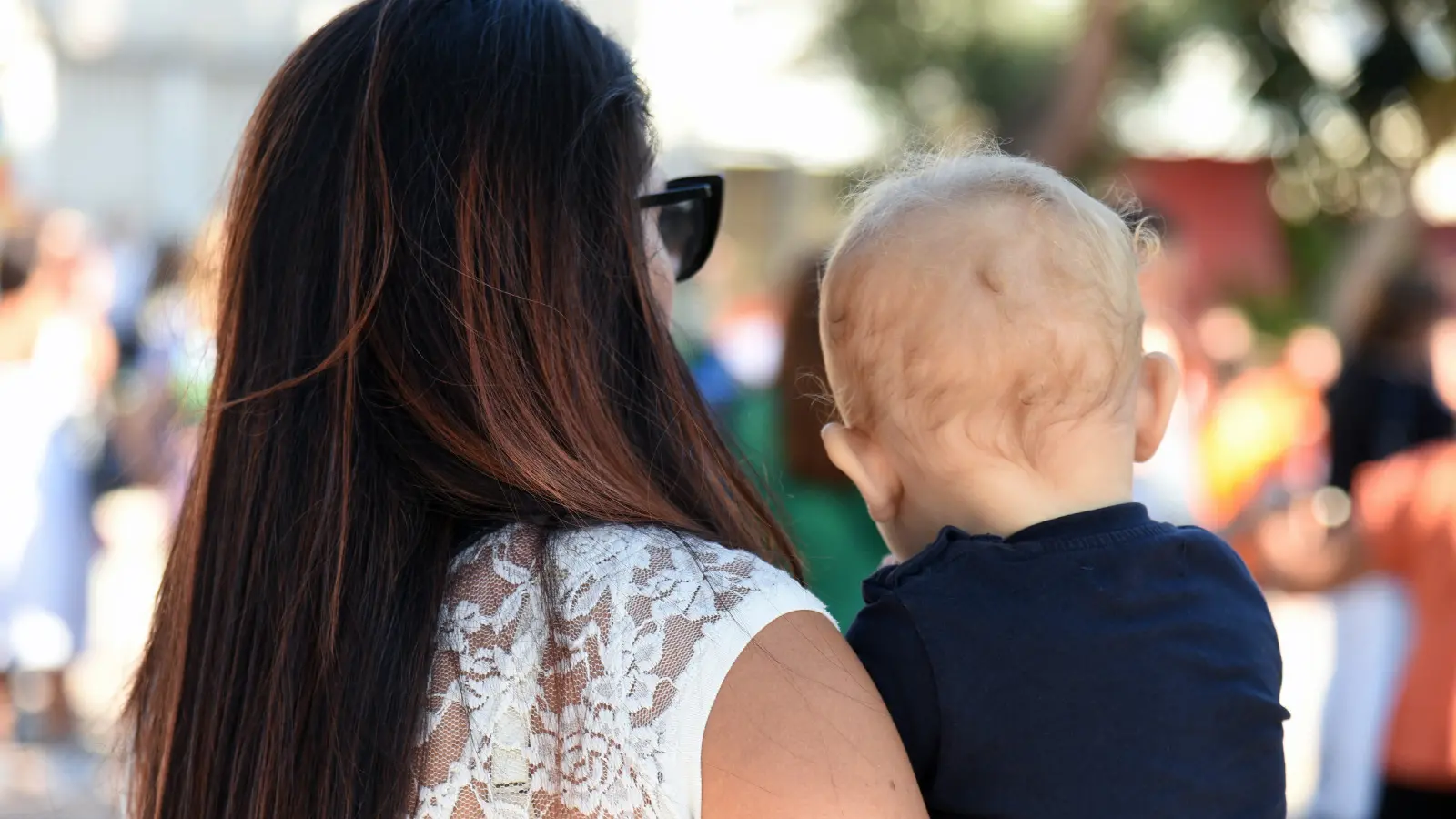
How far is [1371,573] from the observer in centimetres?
430

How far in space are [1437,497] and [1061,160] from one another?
5450mm

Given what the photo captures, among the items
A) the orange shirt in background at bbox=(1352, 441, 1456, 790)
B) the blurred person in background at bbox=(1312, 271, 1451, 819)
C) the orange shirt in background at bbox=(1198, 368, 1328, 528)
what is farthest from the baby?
the orange shirt in background at bbox=(1198, 368, 1328, 528)

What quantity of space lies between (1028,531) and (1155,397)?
23cm

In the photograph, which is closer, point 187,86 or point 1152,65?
point 187,86

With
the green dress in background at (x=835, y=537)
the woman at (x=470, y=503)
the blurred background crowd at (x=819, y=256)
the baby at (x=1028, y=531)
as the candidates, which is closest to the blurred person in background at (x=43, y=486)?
the blurred background crowd at (x=819, y=256)

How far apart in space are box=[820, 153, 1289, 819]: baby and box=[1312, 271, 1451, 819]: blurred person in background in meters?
3.40

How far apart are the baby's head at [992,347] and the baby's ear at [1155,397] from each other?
0.03m

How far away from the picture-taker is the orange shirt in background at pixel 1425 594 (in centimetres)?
403

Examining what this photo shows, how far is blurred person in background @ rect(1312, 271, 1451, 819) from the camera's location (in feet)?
14.2

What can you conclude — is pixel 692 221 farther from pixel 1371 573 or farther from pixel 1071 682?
pixel 1371 573

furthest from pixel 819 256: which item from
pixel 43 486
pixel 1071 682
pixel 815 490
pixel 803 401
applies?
pixel 43 486

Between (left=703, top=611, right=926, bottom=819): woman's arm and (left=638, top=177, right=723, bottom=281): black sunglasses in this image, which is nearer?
(left=703, top=611, right=926, bottom=819): woman's arm

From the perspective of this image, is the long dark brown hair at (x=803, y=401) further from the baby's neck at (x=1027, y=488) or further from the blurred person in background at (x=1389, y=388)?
the blurred person in background at (x=1389, y=388)

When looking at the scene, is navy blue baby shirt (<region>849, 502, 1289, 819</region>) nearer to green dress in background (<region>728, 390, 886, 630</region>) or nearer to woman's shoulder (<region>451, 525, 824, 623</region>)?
woman's shoulder (<region>451, 525, 824, 623</region>)
